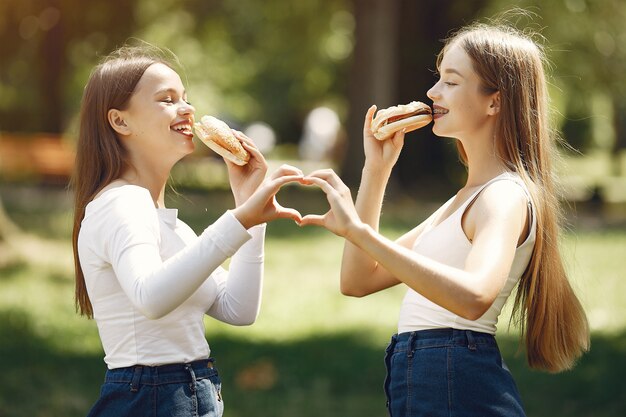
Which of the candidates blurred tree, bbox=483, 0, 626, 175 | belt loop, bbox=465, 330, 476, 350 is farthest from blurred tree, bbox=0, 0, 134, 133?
belt loop, bbox=465, 330, 476, 350

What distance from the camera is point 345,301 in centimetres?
903

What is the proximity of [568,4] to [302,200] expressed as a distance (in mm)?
5355

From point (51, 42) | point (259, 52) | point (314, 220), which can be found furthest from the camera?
point (259, 52)

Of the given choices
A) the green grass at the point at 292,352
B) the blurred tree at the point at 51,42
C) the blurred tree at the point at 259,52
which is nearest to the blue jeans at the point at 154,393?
the green grass at the point at 292,352

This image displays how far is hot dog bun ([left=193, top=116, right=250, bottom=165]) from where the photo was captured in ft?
10.6

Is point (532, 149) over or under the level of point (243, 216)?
over

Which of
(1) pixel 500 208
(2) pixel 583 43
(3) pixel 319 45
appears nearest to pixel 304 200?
(2) pixel 583 43

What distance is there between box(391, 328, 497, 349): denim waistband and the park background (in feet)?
2.55

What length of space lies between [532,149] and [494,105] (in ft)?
0.61

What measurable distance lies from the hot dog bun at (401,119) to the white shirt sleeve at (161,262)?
0.76 metres

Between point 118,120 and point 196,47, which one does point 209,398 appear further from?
point 196,47

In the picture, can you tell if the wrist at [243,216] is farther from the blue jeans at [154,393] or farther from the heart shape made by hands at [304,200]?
the heart shape made by hands at [304,200]

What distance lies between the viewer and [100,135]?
3.08 m

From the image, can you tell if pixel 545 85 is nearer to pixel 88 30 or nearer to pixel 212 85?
pixel 88 30
